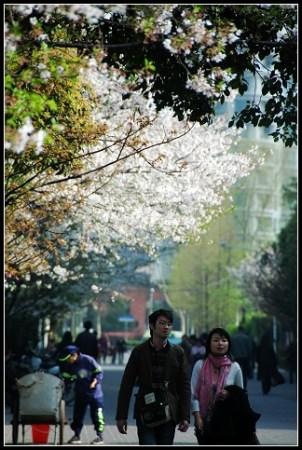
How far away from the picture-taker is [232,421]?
11.6 m

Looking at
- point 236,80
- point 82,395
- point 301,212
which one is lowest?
point 82,395

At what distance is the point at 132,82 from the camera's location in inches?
548

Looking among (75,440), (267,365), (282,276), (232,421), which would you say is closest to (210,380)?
(232,421)

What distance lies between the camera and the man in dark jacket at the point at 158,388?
12.3 meters

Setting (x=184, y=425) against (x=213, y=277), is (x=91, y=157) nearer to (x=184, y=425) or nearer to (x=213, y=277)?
(x=184, y=425)

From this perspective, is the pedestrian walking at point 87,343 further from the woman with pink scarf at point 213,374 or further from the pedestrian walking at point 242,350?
the woman with pink scarf at point 213,374

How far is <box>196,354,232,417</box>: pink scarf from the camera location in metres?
12.4

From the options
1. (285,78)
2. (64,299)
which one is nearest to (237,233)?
(64,299)

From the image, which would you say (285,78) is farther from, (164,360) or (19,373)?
(19,373)

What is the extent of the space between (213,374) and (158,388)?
503 millimetres

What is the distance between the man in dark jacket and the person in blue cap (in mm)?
7790

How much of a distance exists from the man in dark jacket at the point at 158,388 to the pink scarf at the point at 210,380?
5.6 inches

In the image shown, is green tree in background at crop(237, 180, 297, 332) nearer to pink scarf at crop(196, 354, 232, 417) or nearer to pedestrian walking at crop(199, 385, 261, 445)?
pink scarf at crop(196, 354, 232, 417)

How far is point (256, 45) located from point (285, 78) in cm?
86
